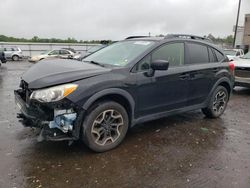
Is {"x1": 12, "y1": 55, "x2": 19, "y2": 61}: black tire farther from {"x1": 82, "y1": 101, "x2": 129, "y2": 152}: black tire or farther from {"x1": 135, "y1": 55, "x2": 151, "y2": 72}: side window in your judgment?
{"x1": 82, "y1": 101, "x2": 129, "y2": 152}: black tire

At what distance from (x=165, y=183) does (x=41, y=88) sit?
1966mm

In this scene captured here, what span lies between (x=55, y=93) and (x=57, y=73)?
37cm

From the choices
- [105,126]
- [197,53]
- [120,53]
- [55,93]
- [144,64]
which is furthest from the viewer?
[197,53]

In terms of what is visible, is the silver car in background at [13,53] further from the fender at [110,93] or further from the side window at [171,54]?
the fender at [110,93]

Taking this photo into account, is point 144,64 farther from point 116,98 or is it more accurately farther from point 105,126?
point 105,126

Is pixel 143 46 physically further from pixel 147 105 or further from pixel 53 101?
pixel 53 101

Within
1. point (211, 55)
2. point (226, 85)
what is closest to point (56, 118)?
point (211, 55)

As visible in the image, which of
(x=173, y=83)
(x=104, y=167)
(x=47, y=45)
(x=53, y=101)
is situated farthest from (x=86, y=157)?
(x=47, y=45)

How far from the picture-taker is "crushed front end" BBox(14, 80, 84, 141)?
11.4ft

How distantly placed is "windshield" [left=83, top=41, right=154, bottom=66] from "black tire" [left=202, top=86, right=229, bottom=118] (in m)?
2.03

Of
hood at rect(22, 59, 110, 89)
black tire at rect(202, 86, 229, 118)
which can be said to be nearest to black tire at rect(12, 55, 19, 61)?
hood at rect(22, 59, 110, 89)

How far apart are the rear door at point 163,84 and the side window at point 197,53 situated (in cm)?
25

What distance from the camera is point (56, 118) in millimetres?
3518

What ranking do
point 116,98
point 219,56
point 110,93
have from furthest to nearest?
point 219,56
point 116,98
point 110,93
